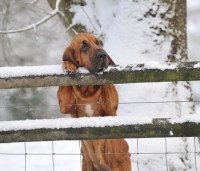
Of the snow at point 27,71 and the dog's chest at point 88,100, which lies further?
the dog's chest at point 88,100

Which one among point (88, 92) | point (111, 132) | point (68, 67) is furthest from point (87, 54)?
point (111, 132)

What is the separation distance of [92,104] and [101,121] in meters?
0.57

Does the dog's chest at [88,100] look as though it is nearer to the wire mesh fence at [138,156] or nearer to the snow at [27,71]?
the wire mesh fence at [138,156]

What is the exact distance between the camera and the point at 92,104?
7.68 feet

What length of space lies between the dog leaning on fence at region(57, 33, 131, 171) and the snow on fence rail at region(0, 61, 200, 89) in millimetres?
353

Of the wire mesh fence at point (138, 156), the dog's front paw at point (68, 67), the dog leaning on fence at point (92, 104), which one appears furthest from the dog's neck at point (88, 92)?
the dog's front paw at point (68, 67)

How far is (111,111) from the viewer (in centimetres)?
232

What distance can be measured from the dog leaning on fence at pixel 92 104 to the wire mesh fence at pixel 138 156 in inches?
5.0

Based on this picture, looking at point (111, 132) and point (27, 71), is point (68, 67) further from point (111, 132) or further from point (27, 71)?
point (111, 132)

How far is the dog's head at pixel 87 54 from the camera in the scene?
2057 mm

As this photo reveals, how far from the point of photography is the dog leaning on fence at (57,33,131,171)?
2236 millimetres

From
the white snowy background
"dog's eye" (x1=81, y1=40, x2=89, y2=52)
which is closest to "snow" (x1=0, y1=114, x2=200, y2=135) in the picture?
"dog's eye" (x1=81, y1=40, x2=89, y2=52)

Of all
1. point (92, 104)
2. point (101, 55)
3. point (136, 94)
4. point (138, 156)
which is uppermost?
point (136, 94)

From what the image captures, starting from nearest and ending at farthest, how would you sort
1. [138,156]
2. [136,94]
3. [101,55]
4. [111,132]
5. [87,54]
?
[111,132] → [101,55] → [87,54] → [138,156] → [136,94]
